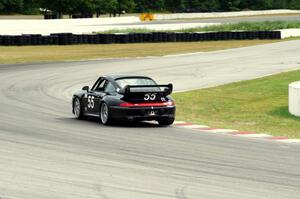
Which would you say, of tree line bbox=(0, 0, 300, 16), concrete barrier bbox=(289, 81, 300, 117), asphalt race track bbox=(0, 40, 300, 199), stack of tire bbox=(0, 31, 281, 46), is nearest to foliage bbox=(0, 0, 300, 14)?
tree line bbox=(0, 0, 300, 16)

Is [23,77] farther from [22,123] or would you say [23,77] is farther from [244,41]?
[244,41]

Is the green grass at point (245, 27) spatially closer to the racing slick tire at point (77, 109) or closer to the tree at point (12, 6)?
the tree at point (12, 6)

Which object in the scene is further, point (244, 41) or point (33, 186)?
point (244, 41)

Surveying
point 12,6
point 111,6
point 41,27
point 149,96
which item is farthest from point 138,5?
point 149,96

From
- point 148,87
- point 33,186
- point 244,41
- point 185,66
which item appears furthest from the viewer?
point 244,41

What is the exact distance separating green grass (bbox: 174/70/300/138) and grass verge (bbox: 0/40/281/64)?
1623cm

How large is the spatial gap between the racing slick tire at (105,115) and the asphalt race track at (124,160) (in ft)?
1.43

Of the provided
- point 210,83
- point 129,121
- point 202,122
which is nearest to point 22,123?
point 129,121

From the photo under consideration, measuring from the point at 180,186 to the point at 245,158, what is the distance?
3.39 m

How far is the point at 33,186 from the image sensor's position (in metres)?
11.4

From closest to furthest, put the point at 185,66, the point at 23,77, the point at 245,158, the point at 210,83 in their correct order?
the point at 245,158
the point at 210,83
the point at 23,77
the point at 185,66

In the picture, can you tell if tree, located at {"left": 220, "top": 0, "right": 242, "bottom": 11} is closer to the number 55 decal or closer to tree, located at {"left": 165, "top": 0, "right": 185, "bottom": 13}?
tree, located at {"left": 165, "top": 0, "right": 185, "bottom": 13}


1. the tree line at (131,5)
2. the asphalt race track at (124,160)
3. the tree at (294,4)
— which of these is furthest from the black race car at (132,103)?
the tree at (294,4)

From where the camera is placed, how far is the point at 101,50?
52.3 m
